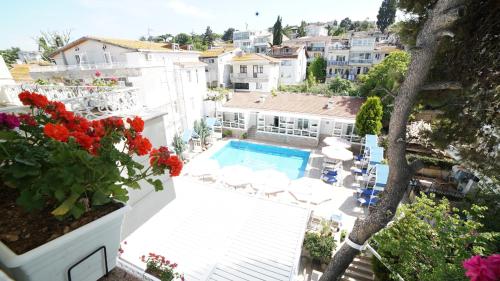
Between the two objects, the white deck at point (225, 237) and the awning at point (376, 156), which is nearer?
the white deck at point (225, 237)

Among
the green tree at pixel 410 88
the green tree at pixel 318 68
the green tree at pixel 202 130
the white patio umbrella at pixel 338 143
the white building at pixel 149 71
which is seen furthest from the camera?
the green tree at pixel 318 68

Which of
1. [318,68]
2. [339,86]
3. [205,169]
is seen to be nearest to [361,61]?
[318,68]

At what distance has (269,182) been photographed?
12219 millimetres

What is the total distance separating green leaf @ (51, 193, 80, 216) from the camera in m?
1.19

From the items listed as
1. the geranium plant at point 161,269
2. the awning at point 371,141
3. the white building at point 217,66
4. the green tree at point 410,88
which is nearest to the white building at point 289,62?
the white building at point 217,66

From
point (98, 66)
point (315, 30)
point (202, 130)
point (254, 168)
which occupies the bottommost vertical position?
point (254, 168)

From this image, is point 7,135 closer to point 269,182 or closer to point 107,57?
point 269,182

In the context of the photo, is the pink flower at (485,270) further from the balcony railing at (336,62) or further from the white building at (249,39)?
the white building at (249,39)

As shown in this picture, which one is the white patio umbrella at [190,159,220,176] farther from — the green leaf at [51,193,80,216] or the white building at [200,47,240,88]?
the white building at [200,47,240,88]

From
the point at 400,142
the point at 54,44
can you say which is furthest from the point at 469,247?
the point at 54,44

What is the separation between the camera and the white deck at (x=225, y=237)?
6.58m

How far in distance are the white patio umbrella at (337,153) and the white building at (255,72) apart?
17.4 m

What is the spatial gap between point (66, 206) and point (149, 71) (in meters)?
17.2

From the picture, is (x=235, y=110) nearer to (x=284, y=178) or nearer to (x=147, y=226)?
(x=284, y=178)
